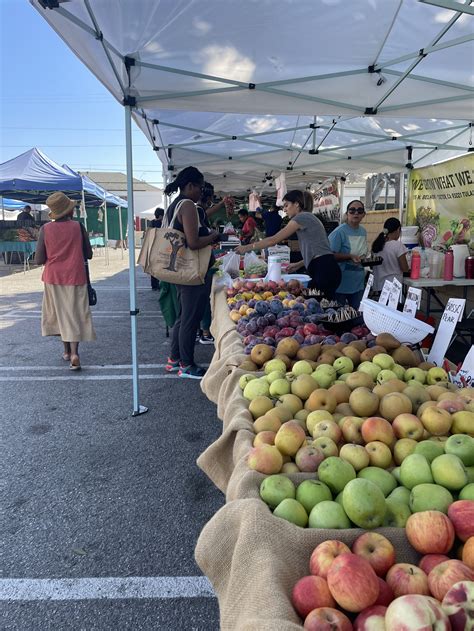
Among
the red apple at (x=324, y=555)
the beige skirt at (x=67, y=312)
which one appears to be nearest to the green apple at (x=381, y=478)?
the red apple at (x=324, y=555)

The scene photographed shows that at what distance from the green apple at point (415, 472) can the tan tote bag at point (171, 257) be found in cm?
315

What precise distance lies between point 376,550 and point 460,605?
25 cm

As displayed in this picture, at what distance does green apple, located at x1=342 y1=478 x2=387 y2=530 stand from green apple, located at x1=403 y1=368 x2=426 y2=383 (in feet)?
3.35

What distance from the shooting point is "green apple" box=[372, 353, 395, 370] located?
7.29 ft

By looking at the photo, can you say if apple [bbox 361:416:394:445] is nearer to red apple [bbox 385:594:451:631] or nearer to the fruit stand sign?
red apple [bbox 385:594:451:631]

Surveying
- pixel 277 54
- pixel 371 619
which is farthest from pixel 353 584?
pixel 277 54

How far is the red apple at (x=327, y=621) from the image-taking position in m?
0.91

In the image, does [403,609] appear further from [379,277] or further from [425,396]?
[379,277]

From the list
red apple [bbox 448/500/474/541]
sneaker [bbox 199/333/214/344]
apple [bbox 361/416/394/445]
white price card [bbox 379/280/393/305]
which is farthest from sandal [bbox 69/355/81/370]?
red apple [bbox 448/500/474/541]

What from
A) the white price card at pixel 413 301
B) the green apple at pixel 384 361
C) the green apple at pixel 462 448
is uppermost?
the white price card at pixel 413 301

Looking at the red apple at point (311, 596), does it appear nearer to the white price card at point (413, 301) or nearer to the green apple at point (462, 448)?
the green apple at point (462, 448)

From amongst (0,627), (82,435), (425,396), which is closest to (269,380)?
(425,396)

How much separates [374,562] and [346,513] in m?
0.18

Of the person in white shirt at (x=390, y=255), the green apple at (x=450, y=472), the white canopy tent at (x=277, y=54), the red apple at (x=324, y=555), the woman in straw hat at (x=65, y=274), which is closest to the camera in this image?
the red apple at (x=324, y=555)
